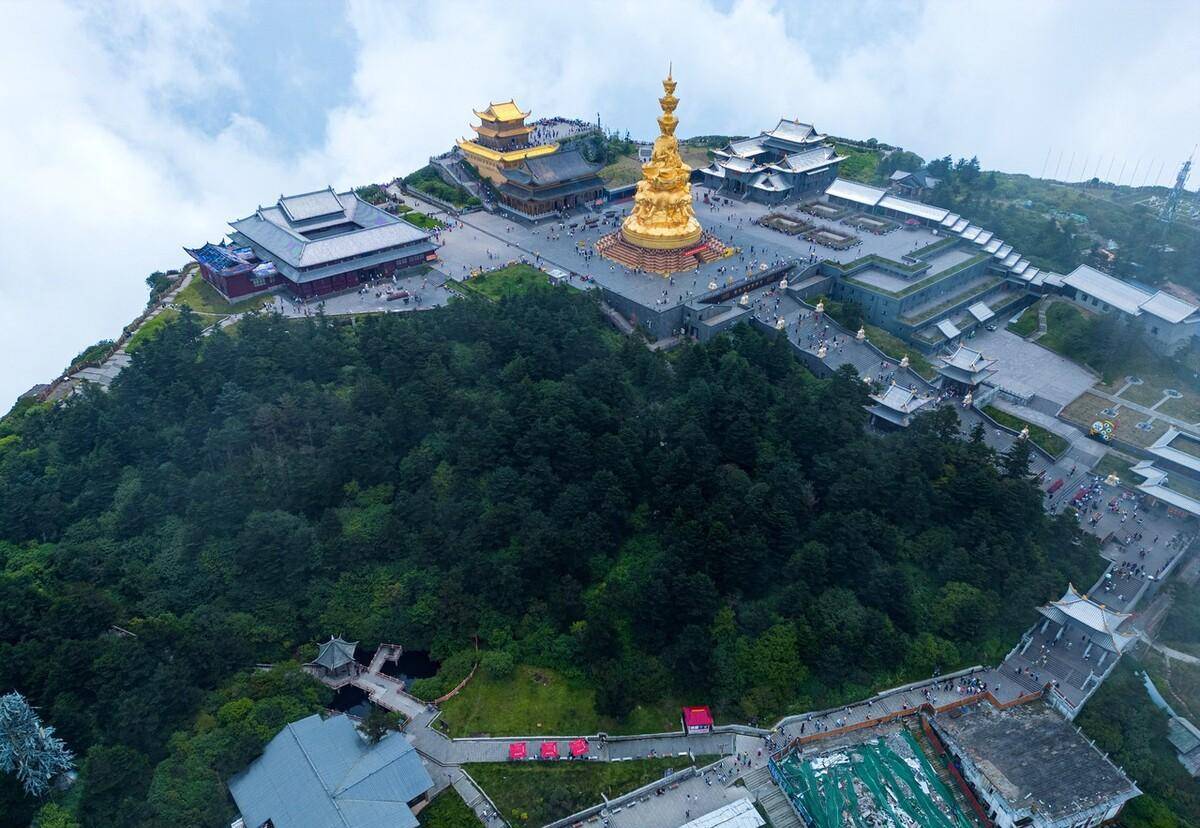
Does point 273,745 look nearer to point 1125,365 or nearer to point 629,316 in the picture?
point 629,316

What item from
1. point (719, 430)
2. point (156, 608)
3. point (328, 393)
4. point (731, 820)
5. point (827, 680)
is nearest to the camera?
point (731, 820)

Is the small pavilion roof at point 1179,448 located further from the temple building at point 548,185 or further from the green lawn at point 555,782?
the temple building at point 548,185

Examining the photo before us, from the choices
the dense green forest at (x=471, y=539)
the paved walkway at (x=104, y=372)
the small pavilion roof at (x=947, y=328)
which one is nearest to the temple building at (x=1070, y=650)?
the dense green forest at (x=471, y=539)

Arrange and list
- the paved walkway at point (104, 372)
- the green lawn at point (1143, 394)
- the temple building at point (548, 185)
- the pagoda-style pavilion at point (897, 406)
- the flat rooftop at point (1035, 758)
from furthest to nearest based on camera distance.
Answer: the temple building at point (548, 185), the paved walkway at point (104, 372), the green lawn at point (1143, 394), the pagoda-style pavilion at point (897, 406), the flat rooftop at point (1035, 758)

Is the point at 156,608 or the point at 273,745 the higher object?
the point at 156,608

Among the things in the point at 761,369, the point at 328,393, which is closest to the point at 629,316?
the point at 761,369

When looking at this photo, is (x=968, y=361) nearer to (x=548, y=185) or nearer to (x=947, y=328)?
(x=947, y=328)
